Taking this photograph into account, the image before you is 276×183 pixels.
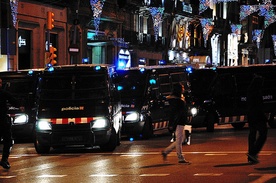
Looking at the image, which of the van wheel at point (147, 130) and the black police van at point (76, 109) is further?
the van wheel at point (147, 130)

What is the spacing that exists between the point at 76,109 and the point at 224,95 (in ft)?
37.3

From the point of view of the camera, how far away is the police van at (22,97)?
26750mm

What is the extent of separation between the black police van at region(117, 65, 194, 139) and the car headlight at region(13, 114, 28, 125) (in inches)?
128

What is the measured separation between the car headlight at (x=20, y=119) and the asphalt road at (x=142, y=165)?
115 inches

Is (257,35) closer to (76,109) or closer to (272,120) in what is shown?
(272,120)

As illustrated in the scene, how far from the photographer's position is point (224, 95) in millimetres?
31469

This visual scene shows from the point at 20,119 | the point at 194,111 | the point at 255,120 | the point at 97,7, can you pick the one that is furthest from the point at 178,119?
the point at 97,7

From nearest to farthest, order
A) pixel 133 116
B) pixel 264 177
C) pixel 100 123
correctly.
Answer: pixel 264 177 → pixel 100 123 → pixel 133 116

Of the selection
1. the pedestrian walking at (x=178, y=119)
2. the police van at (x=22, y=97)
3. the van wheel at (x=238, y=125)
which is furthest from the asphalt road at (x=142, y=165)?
the van wheel at (x=238, y=125)

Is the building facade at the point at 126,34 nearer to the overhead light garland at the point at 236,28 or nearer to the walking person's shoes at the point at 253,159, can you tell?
the overhead light garland at the point at 236,28

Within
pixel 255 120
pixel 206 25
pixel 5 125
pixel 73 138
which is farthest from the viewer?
pixel 206 25

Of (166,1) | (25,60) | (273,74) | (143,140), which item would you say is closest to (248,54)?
(166,1)

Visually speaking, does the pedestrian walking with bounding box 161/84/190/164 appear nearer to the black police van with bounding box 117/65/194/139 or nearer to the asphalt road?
the asphalt road

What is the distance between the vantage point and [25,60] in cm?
4431
